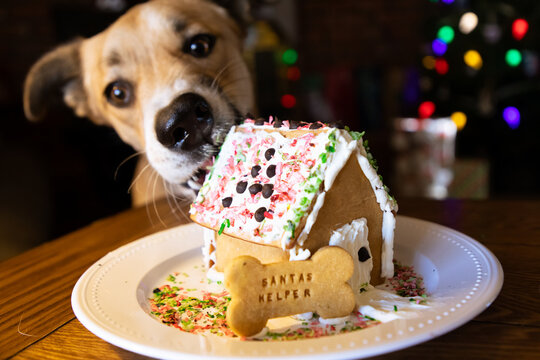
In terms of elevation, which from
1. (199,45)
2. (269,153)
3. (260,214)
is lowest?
(260,214)

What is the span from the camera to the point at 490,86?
11.2 ft

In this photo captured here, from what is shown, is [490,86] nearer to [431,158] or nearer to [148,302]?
[431,158]

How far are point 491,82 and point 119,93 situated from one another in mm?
2782

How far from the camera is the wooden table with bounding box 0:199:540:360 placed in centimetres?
73

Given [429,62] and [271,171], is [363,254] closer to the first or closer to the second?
[271,171]

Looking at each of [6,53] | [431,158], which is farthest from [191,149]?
[431,158]

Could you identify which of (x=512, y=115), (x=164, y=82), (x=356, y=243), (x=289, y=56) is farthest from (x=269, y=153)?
(x=289, y=56)

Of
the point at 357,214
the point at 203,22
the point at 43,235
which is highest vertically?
the point at 203,22

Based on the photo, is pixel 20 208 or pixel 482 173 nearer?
pixel 20 208

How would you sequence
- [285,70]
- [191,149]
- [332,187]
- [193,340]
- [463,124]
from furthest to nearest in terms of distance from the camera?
1. [285,70]
2. [463,124]
3. [191,149]
4. [332,187]
5. [193,340]

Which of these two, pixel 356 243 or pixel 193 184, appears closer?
pixel 356 243

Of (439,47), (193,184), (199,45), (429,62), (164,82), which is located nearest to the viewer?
(193,184)

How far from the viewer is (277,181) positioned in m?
0.94

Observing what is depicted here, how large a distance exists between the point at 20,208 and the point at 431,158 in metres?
3.23
